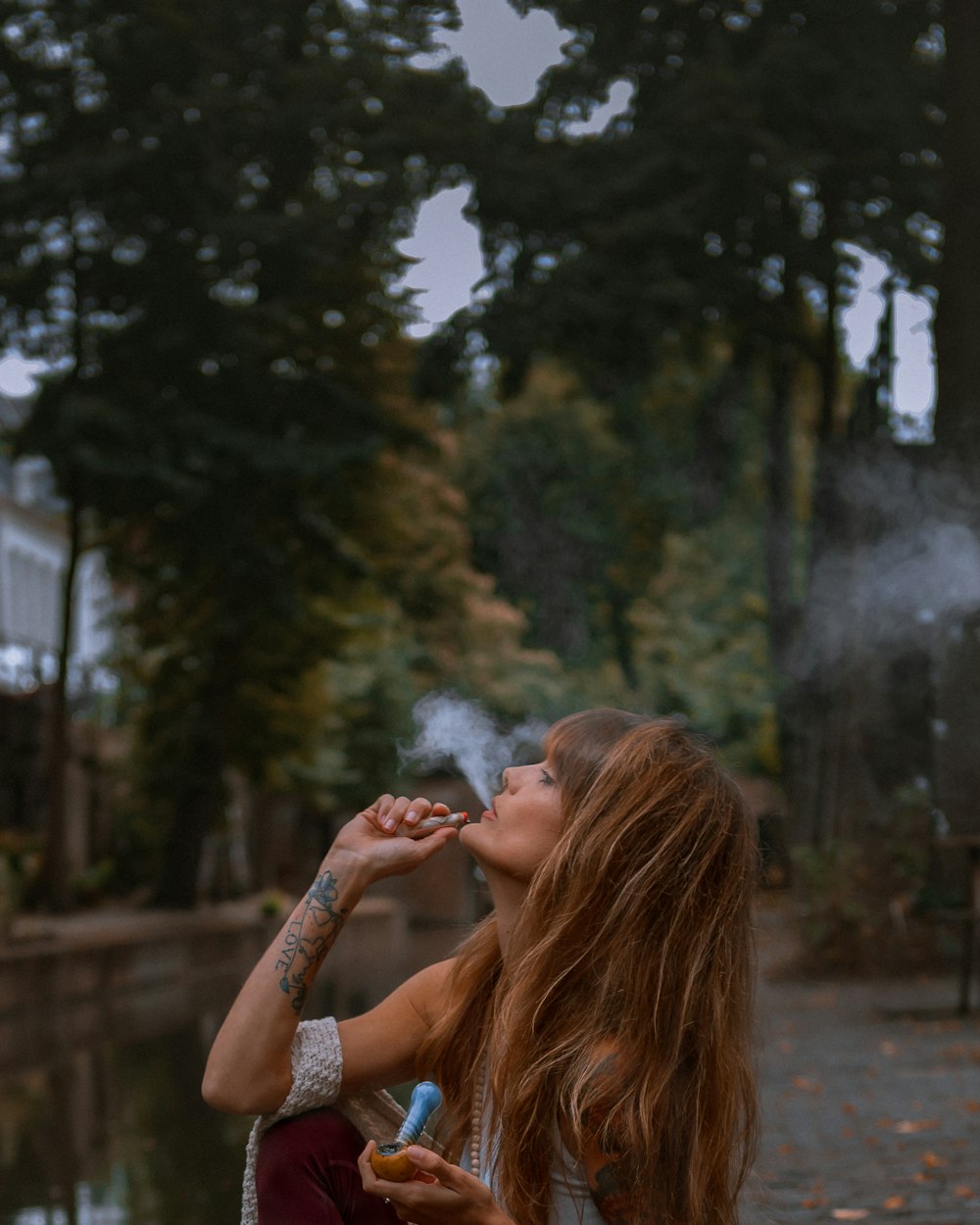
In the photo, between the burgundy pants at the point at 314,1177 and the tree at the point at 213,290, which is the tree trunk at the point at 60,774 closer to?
the tree at the point at 213,290

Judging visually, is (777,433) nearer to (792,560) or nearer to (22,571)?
(792,560)

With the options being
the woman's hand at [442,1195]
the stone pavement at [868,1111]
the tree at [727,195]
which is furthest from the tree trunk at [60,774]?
the woman's hand at [442,1195]

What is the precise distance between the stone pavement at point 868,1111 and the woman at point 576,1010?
0.97 ft

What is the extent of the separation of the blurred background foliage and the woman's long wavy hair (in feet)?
43.7

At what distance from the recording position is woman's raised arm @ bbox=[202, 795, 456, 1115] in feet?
7.60

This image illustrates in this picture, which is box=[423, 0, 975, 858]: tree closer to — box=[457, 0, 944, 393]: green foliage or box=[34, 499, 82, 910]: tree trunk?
box=[457, 0, 944, 393]: green foliage

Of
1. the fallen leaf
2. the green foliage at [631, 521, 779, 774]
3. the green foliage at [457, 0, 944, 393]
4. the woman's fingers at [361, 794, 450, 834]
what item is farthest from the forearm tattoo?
the green foliage at [631, 521, 779, 774]

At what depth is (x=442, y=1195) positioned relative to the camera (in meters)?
2.08

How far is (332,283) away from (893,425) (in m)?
5.99

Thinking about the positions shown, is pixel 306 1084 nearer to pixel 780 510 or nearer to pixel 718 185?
pixel 718 185

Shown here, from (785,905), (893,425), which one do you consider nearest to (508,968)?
(785,905)

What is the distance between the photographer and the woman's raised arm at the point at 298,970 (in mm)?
2316

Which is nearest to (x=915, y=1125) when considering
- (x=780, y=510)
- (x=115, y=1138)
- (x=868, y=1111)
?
(x=868, y=1111)

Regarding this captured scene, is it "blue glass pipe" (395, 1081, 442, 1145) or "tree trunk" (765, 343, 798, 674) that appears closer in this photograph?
"blue glass pipe" (395, 1081, 442, 1145)
